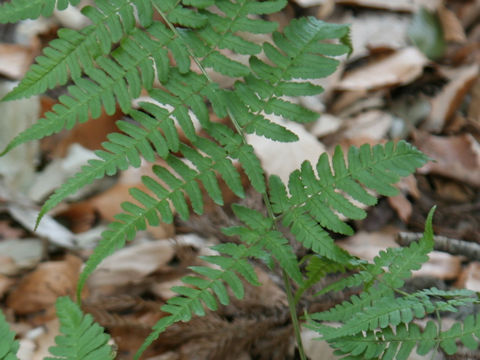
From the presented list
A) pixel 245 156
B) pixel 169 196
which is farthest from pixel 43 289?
pixel 245 156

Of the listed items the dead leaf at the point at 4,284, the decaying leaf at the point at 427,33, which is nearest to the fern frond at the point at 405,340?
the dead leaf at the point at 4,284

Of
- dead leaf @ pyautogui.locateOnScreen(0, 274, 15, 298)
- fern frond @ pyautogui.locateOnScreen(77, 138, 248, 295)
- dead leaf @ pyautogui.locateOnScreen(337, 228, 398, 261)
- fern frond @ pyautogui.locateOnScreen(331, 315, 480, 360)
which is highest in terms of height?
fern frond @ pyautogui.locateOnScreen(77, 138, 248, 295)

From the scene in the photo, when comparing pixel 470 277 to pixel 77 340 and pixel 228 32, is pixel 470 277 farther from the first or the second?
pixel 77 340

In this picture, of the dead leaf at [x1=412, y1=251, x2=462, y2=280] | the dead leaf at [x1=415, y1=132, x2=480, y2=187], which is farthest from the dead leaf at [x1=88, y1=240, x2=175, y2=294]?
the dead leaf at [x1=415, y1=132, x2=480, y2=187]

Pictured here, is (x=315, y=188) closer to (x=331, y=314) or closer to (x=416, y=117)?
(x=331, y=314)

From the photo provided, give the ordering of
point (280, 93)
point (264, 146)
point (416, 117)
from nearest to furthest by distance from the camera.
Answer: point (280, 93)
point (264, 146)
point (416, 117)

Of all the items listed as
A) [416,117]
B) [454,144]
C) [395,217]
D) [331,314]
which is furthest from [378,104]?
[331,314]

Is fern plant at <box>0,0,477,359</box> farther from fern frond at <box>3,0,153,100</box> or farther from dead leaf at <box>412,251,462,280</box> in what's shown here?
dead leaf at <box>412,251,462,280</box>
